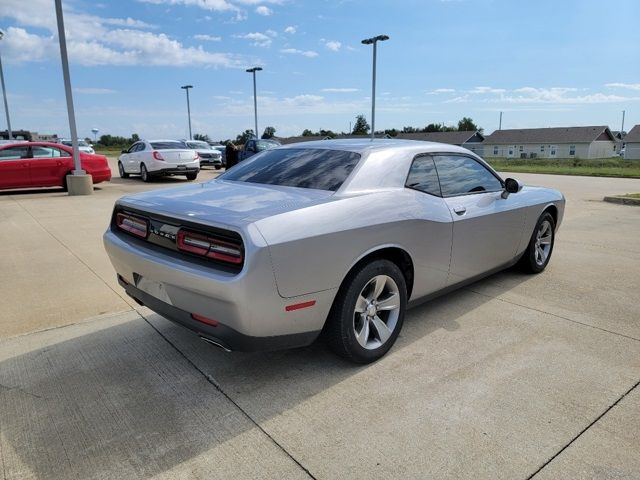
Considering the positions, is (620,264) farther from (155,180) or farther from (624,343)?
(155,180)

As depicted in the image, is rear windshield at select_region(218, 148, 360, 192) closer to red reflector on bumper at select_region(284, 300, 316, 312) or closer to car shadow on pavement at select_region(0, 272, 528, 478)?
red reflector on bumper at select_region(284, 300, 316, 312)

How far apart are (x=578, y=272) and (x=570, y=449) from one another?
354 centimetres

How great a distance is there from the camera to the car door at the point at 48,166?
12375mm

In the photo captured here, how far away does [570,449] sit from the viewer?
236cm

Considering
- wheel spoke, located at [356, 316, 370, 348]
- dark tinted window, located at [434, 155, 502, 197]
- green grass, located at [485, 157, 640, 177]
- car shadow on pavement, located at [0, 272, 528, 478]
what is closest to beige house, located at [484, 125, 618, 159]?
green grass, located at [485, 157, 640, 177]

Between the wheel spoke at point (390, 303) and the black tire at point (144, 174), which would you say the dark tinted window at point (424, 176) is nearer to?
the wheel spoke at point (390, 303)

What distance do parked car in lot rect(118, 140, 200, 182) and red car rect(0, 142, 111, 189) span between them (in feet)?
8.42

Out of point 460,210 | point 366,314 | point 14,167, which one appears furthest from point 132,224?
point 14,167

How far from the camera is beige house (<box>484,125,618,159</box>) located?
72125 mm

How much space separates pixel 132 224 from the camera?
3.32m

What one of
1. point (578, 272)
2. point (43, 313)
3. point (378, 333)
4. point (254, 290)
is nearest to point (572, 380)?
point (378, 333)

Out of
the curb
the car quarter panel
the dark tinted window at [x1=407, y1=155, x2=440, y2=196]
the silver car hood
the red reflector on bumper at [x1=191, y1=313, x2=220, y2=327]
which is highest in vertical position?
the dark tinted window at [x1=407, y1=155, x2=440, y2=196]

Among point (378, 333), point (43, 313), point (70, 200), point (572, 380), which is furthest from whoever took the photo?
point (70, 200)

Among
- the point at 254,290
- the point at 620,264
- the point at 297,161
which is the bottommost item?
the point at 620,264
